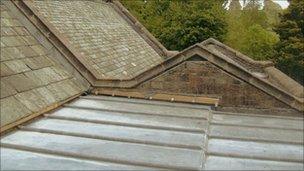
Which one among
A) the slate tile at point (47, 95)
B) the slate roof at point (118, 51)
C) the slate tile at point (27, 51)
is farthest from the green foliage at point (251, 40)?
the slate tile at point (47, 95)

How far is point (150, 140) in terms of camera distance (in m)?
5.98

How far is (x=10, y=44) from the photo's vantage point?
8367 millimetres

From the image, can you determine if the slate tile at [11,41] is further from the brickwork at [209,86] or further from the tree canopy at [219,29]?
the tree canopy at [219,29]

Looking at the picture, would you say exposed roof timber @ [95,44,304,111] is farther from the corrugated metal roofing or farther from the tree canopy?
the tree canopy

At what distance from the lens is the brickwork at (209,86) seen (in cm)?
897

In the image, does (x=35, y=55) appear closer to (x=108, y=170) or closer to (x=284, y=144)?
(x=108, y=170)

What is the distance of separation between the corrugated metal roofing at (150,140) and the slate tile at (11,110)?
22cm

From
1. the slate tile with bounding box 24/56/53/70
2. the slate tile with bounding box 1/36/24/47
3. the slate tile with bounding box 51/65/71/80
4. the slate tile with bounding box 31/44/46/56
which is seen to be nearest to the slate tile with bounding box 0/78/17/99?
the slate tile with bounding box 24/56/53/70

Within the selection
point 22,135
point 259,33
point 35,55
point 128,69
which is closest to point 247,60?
point 128,69

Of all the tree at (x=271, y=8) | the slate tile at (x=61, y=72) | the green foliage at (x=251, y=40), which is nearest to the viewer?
the slate tile at (x=61, y=72)

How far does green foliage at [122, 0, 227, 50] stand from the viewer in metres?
31.5

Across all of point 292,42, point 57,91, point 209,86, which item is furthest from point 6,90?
point 292,42

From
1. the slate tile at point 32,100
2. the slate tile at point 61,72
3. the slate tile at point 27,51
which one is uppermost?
the slate tile at point 27,51

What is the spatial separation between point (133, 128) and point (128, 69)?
657cm
